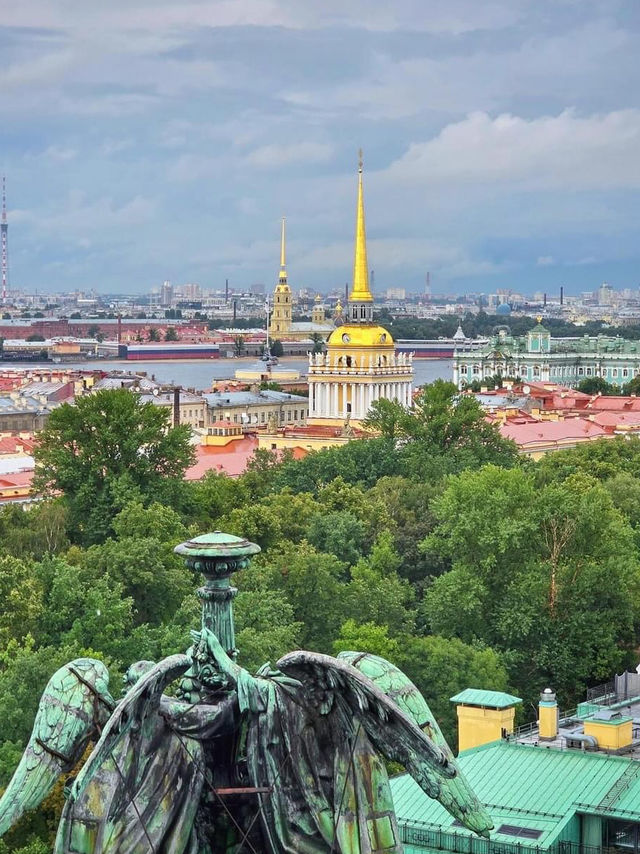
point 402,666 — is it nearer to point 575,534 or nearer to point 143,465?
point 575,534

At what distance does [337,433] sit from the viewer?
242 ft

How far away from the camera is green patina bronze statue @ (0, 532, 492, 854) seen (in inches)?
333

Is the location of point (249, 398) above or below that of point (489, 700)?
below

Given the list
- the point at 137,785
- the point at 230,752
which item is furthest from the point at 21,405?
the point at 137,785

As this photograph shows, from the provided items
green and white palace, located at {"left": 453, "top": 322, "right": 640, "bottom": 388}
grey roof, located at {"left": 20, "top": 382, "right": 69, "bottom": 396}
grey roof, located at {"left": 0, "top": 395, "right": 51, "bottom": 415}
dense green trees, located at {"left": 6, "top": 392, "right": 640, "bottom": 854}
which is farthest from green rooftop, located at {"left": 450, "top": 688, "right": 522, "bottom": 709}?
green and white palace, located at {"left": 453, "top": 322, "right": 640, "bottom": 388}

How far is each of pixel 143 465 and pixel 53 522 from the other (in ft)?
10.8

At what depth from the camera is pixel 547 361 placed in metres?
163

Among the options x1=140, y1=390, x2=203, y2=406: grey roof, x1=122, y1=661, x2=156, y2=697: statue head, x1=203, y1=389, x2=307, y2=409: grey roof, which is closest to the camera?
x1=122, y1=661, x2=156, y2=697: statue head

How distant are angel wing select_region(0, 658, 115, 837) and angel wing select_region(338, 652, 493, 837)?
1.07 meters

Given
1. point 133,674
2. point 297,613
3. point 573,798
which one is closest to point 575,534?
point 297,613

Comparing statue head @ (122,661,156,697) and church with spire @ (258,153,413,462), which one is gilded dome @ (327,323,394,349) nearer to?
church with spire @ (258,153,413,462)

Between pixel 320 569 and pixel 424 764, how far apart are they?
2484cm

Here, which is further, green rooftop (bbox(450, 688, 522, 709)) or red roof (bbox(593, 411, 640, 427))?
red roof (bbox(593, 411, 640, 427))

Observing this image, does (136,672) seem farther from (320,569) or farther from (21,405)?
(21,405)
